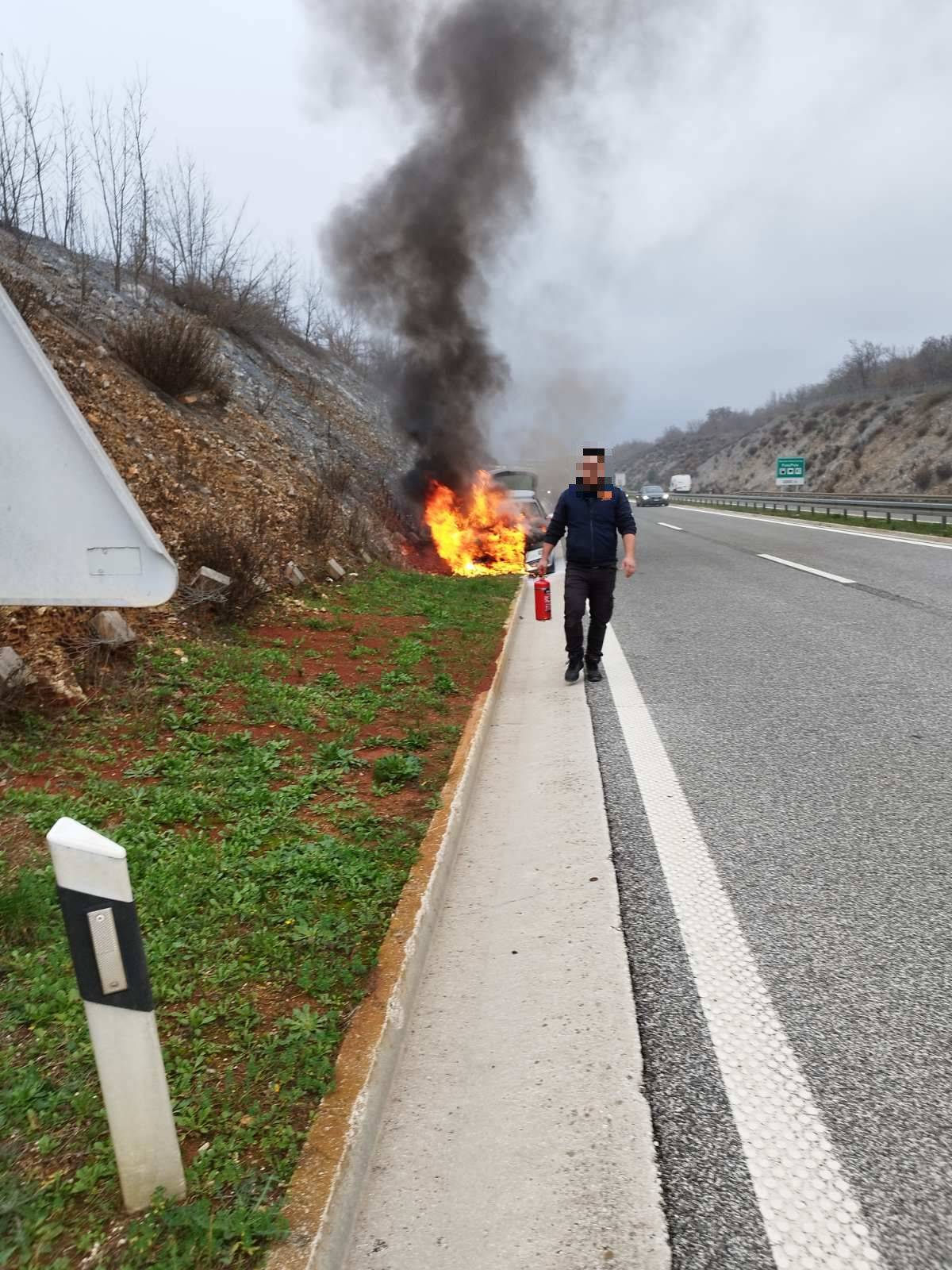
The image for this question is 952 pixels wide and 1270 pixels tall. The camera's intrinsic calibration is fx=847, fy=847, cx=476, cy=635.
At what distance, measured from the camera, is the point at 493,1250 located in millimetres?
1781

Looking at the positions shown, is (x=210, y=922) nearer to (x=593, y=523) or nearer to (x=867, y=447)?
(x=593, y=523)

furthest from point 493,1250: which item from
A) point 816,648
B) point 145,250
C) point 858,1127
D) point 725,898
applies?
point 145,250

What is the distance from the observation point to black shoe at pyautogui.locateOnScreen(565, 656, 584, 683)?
6602 millimetres

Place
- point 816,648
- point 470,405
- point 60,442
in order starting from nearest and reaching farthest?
point 60,442, point 816,648, point 470,405

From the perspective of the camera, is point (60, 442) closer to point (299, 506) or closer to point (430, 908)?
point (430, 908)

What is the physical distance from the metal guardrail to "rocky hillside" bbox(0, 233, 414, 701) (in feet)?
42.2

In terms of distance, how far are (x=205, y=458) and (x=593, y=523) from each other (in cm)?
580

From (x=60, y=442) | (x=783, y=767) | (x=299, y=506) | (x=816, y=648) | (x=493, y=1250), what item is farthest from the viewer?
(x=299, y=506)

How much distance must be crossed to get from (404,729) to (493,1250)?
3.57m

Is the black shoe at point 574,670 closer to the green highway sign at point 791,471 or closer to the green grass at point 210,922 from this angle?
the green grass at point 210,922

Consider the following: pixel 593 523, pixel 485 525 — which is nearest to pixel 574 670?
pixel 593 523

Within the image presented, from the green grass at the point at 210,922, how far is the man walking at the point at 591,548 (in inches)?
44.4

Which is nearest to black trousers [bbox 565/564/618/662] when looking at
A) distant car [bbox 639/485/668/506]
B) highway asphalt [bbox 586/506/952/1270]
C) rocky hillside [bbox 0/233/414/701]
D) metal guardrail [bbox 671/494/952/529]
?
highway asphalt [bbox 586/506/952/1270]

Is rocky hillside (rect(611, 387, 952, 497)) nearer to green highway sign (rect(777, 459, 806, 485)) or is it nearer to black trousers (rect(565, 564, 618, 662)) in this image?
green highway sign (rect(777, 459, 806, 485))
